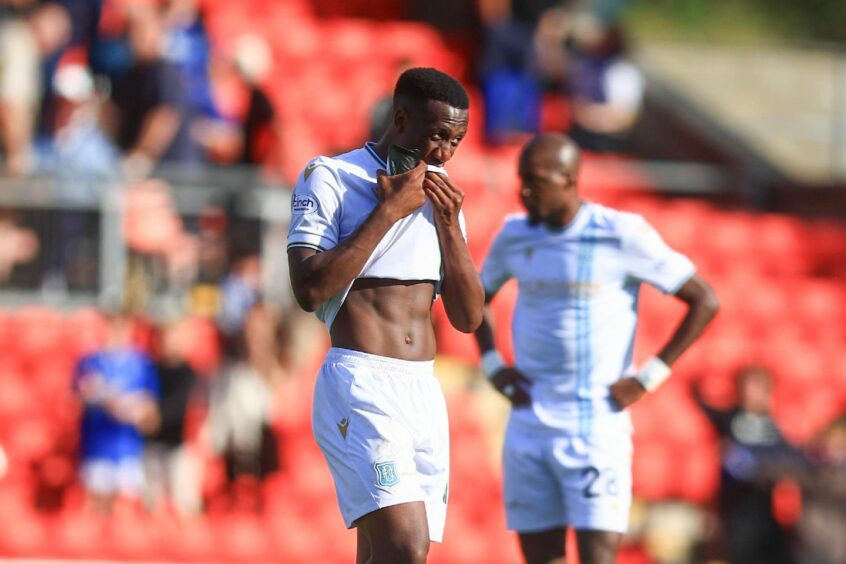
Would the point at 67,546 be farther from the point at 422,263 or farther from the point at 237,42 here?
the point at 422,263

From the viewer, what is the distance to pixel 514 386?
22.4 feet

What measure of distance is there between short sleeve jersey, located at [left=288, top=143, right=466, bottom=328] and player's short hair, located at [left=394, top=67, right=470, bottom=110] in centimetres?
31

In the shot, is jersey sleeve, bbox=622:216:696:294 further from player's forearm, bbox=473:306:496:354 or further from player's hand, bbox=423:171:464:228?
player's hand, bbox=423:171:464:228

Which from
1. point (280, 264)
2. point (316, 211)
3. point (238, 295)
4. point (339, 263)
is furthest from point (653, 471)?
point (339, 263)

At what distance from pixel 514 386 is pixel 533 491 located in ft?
1.61

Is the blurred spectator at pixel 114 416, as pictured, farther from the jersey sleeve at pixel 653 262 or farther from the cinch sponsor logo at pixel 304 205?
the cinch sponsor logo at pixel 304 205

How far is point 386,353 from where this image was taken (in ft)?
17.5

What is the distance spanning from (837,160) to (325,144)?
20.2 ft

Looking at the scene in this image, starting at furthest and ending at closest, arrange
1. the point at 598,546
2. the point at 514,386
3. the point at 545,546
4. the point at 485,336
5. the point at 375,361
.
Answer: the point at 485,336
the point at 514,386
the point at 545,546
the point at 598,546
the point at 375,361

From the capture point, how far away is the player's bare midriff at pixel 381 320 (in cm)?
531

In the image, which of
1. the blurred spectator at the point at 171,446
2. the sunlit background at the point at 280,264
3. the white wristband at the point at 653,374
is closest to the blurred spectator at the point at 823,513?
the sunlit background at the point at 280,264

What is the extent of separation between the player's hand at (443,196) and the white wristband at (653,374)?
5.91 feet

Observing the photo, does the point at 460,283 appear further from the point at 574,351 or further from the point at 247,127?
the point at 247,127

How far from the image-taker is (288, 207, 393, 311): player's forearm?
16.6 ft
